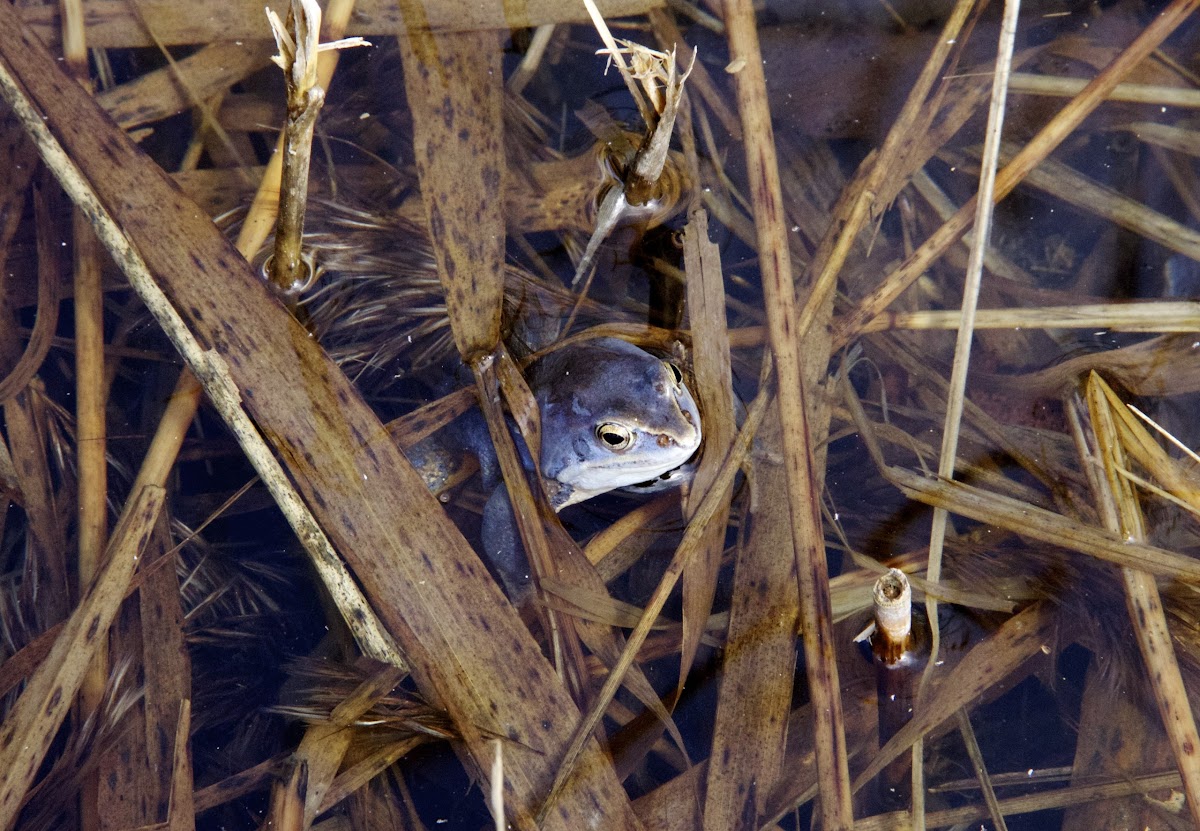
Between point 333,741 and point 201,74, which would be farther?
point 201,74

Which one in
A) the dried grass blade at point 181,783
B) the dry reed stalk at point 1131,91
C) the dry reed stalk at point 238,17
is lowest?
the dried grass blade at point 181,783

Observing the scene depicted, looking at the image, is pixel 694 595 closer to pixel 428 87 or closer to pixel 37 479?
pixel 428 87

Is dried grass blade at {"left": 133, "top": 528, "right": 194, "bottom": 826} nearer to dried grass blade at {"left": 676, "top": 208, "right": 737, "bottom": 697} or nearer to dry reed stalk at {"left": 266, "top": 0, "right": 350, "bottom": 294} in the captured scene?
dry reed stalk at {"left": 266, "top": 0, "right": 350, "bottom": 294}

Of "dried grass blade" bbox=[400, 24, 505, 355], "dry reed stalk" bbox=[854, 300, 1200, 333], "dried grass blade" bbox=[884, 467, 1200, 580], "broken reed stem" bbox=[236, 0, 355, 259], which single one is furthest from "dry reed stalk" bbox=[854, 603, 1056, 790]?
"broken reed stem" bbox=[236, 0, 355, 259]

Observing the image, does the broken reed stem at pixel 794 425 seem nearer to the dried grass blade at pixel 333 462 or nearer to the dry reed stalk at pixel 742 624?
the dry reed stalk at pixel 742 624

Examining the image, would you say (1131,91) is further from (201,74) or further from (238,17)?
(201,74)

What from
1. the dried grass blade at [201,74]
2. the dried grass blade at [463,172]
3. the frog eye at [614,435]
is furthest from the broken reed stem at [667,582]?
the dried grass blade at [201,74]

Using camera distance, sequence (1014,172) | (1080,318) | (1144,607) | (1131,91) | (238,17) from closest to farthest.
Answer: (1144,607) < (1080,318) < (1014,172) < (1131,91) < (238,17)

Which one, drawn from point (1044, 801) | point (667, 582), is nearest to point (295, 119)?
point (667, 582)
